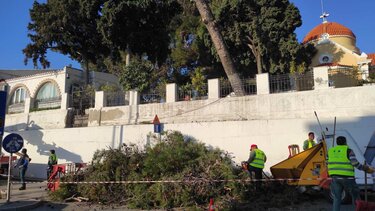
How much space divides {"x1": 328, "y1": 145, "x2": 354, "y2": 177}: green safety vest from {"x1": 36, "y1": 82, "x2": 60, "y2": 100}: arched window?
23.2 meters

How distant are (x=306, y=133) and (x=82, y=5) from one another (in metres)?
17.2

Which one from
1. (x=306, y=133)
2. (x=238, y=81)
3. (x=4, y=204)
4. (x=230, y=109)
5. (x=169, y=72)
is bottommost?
(x=4, y=204)

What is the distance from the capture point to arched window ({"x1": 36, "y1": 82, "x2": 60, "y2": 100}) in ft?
90.1

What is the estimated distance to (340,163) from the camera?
7547 millimetres

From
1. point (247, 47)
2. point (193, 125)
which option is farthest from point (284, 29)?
point (193, 125)

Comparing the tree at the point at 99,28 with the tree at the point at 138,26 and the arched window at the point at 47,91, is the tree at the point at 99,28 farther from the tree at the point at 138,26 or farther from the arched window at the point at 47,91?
the arched window at the point at 47,91

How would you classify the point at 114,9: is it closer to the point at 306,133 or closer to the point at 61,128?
the point at 61,128

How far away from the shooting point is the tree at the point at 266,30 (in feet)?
78.8

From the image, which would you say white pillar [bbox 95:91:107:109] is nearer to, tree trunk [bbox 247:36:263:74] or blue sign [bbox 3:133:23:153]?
blue sign [bbox 3:133:23:153]

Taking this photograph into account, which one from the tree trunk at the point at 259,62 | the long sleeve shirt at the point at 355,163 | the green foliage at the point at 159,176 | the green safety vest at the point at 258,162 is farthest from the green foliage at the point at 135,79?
the long sleeve shirt at the point at 355,163

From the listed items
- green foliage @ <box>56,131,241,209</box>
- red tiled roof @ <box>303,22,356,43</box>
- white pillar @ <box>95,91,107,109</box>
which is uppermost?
red tiled roof @ <box>303,22,356,43</box>

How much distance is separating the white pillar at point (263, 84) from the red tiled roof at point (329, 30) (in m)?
23.3

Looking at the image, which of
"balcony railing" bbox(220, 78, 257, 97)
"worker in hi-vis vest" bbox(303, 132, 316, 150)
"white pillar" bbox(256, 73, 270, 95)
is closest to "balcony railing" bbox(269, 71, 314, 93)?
"white pillar" bbox(256, 73, 270, 95)

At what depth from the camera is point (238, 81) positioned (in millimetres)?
17156
